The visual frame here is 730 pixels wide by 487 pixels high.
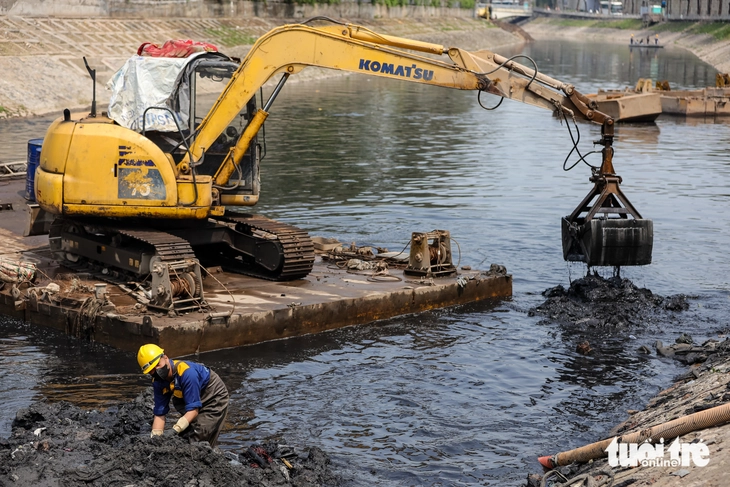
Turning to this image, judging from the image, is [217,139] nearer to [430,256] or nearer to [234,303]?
[234,303]

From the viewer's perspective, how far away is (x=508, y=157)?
38625 millimetres

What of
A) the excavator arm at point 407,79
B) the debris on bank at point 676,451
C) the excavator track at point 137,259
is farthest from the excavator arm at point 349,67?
the debris on bank at point 676,451

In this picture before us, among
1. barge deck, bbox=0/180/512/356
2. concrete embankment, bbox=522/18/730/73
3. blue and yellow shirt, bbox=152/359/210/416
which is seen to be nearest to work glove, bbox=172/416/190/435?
blue and yellow shirt, bbox=152/359/210/416

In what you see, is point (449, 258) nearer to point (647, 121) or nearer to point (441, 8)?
point (647, 121)

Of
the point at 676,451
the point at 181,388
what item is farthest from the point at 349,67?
the point at 676,451

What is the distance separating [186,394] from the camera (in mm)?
11016

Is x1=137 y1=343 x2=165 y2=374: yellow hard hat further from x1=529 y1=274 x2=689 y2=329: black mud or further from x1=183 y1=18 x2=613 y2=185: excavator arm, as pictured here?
x1=529 y1=274 x2=689 y2=329: black mud

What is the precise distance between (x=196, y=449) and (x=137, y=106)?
8.30 metres

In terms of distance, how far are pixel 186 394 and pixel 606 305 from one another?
9.93 m

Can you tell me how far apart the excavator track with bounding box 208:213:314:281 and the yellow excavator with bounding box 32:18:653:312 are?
4 centimetres

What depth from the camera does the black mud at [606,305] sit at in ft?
60.0

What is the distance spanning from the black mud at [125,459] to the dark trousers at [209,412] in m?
0.32

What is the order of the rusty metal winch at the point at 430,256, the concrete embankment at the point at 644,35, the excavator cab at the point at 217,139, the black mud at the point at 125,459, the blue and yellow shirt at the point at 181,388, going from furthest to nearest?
the concrete embankment at the point at 644,35 < the rusty metal winch at the point at 430,256 < the excavator cab at the point at 217,139 < the blue and yellow shirt at the point at 181,388 < the black mud at the point at 125,459

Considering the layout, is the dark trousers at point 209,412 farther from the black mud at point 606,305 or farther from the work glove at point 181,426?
the black mud at point 606,305
